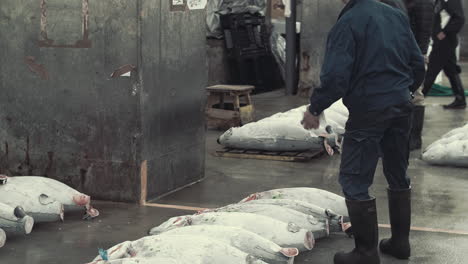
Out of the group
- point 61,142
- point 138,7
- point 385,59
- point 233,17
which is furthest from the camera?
point 233,17

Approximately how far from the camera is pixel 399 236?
6.28 metres

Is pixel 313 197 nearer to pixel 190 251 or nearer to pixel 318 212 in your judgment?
pixel 318 212

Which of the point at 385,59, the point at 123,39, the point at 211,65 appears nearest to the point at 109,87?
the point at 123,39

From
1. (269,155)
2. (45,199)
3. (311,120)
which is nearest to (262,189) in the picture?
(269,155)

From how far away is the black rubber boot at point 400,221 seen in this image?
6.23 metres

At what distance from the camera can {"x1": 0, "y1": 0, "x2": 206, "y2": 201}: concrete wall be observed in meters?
7.81

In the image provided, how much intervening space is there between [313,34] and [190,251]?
37.2ft

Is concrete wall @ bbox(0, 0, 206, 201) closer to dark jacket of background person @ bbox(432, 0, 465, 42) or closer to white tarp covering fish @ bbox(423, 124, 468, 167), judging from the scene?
white tarp covering fish @ bbox(423, 124, 468, 167)

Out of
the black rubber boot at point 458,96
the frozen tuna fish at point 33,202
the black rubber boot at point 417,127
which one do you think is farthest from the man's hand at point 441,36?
the frozen tuna fish at point 33,202

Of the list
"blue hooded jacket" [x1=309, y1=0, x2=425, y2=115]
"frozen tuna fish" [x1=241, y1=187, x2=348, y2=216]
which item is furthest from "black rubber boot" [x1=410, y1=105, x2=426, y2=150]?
"blue hooded jacket" [x1=309, y1=0, x2=425, y2=115]

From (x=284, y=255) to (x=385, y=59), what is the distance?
1.47 meters

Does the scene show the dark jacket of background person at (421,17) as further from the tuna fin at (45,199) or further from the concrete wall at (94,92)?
the tuna fin at (45,199)

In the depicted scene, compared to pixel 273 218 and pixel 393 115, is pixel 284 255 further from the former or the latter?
pixel 393 115

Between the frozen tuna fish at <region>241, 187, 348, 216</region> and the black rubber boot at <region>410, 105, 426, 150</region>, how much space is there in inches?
151
